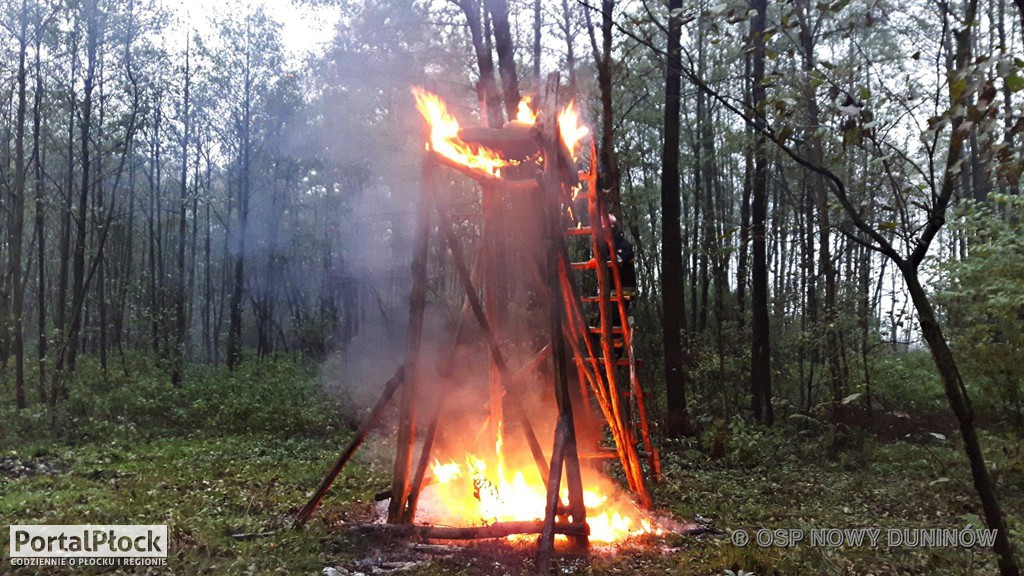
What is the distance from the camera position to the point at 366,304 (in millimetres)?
41125

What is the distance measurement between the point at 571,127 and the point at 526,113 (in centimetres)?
57

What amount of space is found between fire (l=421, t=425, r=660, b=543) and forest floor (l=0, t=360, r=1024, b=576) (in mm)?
463

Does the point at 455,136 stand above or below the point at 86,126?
below

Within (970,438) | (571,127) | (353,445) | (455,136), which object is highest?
(571,127)

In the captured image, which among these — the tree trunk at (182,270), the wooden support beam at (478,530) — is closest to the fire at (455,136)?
the wooden support beam at (478,530)

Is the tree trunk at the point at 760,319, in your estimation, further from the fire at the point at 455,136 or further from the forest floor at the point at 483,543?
the fire at the point at 455,136

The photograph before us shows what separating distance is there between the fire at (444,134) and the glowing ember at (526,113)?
0.44 m

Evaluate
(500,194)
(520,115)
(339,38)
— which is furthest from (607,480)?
(339,38)

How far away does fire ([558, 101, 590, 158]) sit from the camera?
271 inches

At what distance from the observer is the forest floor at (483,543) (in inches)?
227

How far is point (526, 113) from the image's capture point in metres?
6.65

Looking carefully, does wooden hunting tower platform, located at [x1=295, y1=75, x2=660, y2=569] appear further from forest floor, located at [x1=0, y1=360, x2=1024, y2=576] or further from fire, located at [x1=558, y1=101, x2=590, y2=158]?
forest floor, located at [x1=0, y1=360, x2=1024, y2=576]

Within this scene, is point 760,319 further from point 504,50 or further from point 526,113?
point 526,113

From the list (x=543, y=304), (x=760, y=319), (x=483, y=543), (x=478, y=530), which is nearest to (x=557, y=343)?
(x=543, y=304)
